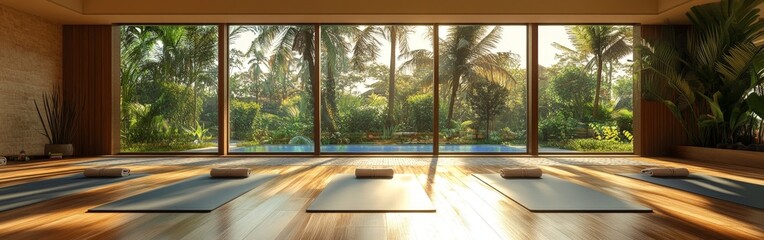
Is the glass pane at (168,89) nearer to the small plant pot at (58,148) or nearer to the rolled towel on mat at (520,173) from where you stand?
the small plant pot at (58,148)

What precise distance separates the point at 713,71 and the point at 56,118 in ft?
28.3

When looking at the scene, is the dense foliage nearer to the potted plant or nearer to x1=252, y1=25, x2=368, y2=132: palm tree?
x1=252, y1=25, x2=368, y2=132: palm tree

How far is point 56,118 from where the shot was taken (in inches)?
248

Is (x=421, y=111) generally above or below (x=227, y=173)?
above

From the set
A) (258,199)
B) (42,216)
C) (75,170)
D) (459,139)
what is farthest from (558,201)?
(75,170)

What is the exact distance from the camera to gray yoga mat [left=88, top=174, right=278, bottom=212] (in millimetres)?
2549

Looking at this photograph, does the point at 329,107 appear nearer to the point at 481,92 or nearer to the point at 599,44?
the point at 481,92

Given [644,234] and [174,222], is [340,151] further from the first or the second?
[644,234]

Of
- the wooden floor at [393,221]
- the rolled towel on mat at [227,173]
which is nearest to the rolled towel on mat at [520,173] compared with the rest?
the wooden floor at [393,221]

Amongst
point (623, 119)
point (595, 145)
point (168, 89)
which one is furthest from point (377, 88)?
point (623, 119)

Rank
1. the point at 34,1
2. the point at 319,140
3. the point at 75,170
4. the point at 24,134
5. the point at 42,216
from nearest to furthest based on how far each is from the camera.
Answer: the point at 42,216, the point at 75,170, the point at 34,1, the point at 24,134, the point at 319,140

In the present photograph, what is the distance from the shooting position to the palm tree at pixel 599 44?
22.8 feet

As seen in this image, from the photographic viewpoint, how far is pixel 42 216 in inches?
94.2

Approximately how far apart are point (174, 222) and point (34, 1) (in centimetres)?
501
